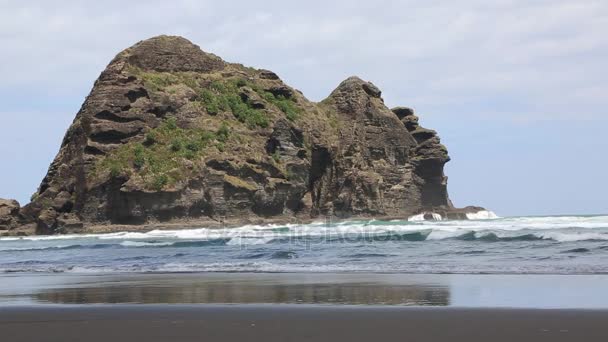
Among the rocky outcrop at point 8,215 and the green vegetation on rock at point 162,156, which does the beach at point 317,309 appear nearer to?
the green vegetation on rock at point 162,156

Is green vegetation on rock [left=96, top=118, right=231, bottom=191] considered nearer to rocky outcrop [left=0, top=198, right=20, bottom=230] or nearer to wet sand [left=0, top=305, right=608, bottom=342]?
rocky outcrop [left=0, top=198, right=20, bottom=230]

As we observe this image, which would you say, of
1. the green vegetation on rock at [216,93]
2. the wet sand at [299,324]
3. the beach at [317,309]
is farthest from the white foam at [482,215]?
the wet sand at [299,324]

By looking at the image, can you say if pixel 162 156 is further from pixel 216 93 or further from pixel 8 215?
pixel 8 215

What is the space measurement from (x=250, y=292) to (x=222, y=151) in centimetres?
Answer: 5705

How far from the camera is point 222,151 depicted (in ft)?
227

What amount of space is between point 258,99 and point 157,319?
230 ft

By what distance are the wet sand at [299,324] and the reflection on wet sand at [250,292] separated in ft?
3.91

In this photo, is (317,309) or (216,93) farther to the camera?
(216,93)

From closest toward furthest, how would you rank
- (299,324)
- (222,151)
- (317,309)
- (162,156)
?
(299,324), (317,309), (162,156), (222,151)

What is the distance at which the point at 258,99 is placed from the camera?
78.3 meters

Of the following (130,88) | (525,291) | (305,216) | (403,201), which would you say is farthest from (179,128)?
(525,291)

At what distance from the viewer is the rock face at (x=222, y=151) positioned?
6419 centimetres

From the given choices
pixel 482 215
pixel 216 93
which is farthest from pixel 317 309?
pixel 482 215

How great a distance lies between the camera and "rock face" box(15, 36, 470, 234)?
6419 cm
